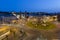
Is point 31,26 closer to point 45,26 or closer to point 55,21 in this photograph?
point 45,26

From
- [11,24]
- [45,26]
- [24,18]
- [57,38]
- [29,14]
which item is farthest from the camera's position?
[29,14]

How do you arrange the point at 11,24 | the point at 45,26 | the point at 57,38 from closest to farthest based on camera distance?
the point at 57,38 → the point at 45,26 → the point at 11,24

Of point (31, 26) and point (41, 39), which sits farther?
point (31, 26)

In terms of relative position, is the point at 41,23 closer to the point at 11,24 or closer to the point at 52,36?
the point at 52,36

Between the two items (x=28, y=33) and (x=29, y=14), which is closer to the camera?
(x=28, y=33)

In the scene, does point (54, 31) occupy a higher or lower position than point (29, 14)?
lower

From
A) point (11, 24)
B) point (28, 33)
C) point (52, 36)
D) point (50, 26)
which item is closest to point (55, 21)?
point (50, 26)

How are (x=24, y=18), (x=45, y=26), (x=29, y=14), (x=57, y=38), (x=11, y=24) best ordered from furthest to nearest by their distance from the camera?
(x=29, y=14)
(x=24, y=18)
(x=11, y=24)
(x=45, y=26)
(x=57, y=38)

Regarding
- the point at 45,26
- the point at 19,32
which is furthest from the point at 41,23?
the point at 19,32

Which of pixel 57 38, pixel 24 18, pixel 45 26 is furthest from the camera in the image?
pixel 24 18
